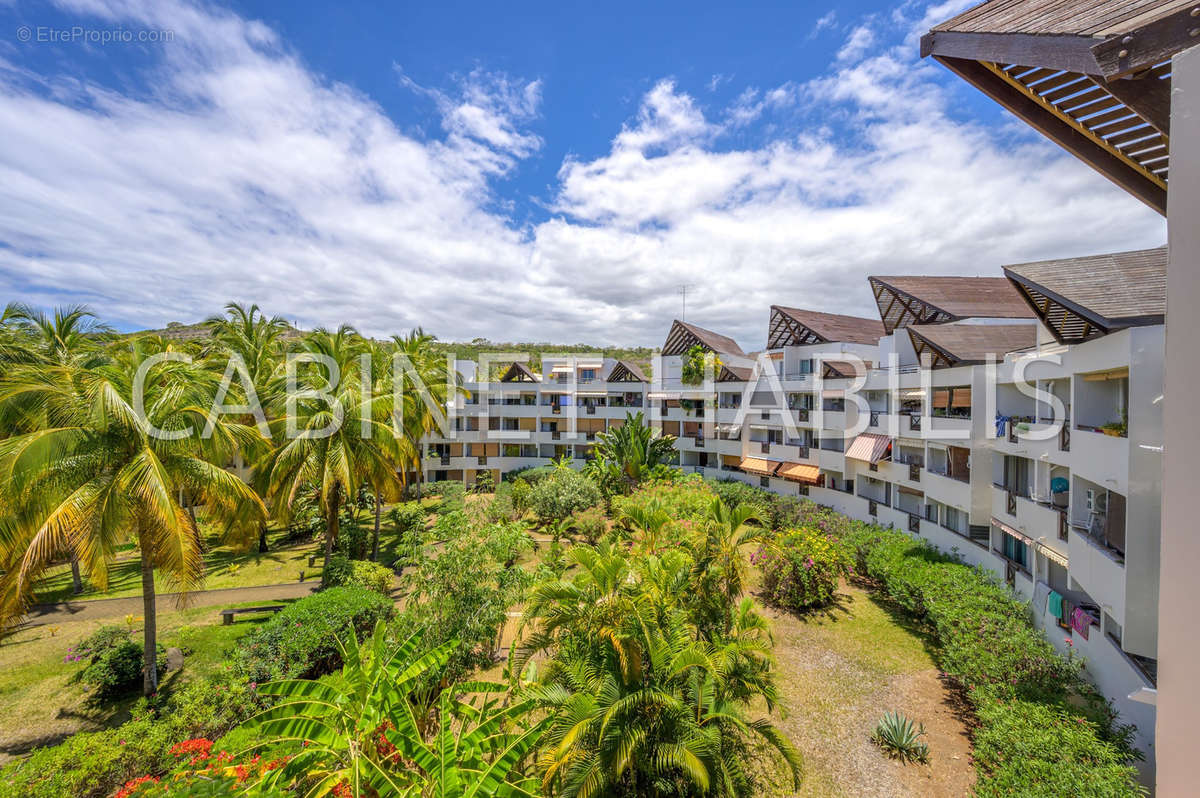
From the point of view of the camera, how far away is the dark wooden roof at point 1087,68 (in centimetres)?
300

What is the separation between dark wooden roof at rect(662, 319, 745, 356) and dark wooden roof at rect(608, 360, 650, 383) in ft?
17.6

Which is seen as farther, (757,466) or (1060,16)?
(757,466)

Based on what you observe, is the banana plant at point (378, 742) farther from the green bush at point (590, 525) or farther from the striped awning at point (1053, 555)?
the green bush at point (590, 525)

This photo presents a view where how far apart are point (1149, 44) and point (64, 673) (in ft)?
87.4

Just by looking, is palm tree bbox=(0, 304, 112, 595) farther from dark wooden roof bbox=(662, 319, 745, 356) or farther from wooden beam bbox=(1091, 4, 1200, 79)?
dark wooden roof bbox=(662, 319, 745, 356)

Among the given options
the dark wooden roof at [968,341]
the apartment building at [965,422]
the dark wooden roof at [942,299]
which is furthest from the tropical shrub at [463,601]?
the dark wooden roof at [942,299]

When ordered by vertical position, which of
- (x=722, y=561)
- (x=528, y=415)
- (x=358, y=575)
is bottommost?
(x=358, y=575)

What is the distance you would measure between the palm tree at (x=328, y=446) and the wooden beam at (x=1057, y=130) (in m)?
20.7

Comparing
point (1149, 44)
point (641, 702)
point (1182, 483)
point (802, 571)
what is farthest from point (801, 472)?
point (1149, 44)

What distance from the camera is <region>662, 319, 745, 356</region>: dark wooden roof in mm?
45688

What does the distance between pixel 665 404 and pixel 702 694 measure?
119 feet

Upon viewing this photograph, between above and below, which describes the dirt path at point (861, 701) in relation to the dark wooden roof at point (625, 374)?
below

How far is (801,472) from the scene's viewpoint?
32125 mm

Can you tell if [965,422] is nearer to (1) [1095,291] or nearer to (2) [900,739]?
(1) [1095,291]
